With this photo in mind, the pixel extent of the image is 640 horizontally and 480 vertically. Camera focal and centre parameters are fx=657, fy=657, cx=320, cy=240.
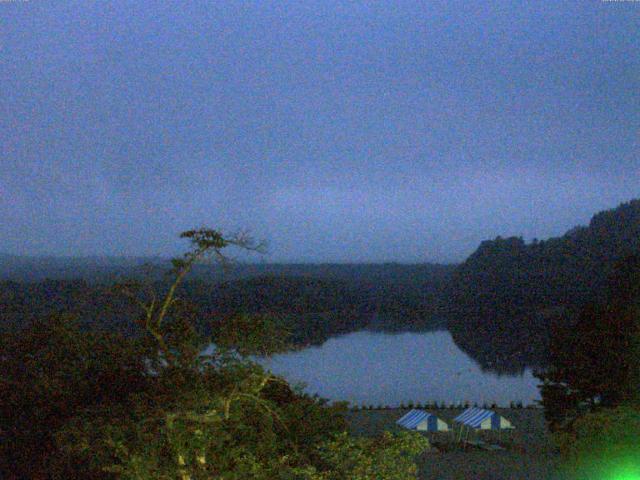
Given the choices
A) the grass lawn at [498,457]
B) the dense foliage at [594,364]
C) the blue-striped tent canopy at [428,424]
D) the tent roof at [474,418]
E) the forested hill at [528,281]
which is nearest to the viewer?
the dense foliage at [594,364]

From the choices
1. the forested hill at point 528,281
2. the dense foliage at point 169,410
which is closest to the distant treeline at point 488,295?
the forested hill at point 528,281

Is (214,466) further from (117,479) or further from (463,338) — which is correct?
(463,338)

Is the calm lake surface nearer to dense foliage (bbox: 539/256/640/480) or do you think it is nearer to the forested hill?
the forested hill

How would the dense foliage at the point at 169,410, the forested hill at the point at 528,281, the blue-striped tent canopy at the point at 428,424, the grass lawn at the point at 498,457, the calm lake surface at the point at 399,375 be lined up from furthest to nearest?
the forested hill at the point at 528,281 < the calm lake surface at the point at 399,375 < the blue-striped tent canopy at the point at 428,424 < the grass lawn at the point at 498,457 < the dense foliage at the point at 169,410

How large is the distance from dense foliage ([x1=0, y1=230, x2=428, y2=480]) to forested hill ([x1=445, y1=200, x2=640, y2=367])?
4018 centimetres

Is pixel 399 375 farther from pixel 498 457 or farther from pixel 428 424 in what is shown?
pixel 498 457

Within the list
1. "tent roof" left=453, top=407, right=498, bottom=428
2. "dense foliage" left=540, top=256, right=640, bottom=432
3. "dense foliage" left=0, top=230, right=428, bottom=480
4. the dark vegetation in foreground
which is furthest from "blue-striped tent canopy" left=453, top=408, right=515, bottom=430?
"dense foliage" left=0, top=230, right=428, bottom=480

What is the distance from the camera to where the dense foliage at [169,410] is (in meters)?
6.30

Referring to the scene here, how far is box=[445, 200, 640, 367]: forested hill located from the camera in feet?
171

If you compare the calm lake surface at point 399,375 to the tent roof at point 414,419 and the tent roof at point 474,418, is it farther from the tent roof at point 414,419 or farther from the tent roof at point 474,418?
the tent roof at point 474,418

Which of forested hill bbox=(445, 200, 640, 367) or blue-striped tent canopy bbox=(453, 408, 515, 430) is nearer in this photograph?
blue-striped tent canopy bbox=(453, 408, 515, 430)

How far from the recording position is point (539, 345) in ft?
152

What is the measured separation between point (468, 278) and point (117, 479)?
6276 cm

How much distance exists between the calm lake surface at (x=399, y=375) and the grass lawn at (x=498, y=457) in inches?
283
